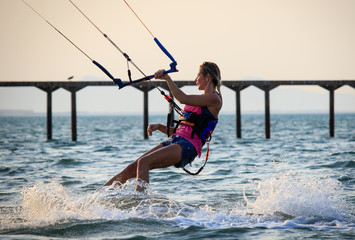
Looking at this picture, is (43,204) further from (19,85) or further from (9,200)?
(19,85)

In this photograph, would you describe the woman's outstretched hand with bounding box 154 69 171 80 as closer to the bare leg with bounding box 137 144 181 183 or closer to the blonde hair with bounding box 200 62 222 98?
the blonde hair with bounding box 200 62 222 98

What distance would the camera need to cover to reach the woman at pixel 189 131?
6.10 meters

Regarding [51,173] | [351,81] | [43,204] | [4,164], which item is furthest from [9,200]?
[351,81]

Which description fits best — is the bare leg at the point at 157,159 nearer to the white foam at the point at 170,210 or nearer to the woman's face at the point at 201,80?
the white foam at the point at 170,210

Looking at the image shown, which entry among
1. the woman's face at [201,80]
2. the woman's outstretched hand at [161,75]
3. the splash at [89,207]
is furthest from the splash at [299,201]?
the woman's outstretched hand at [161,75]

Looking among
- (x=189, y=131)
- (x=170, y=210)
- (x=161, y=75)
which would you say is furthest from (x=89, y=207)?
(x=161, y=75)

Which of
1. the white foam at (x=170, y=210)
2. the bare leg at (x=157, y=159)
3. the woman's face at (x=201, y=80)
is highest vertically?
the woman's face at (x=201, y=80)

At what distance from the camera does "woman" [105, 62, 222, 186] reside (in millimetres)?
6102

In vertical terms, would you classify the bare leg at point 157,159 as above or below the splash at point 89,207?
above

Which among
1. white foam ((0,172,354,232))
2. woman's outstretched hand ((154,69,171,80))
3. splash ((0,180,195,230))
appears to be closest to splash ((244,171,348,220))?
white foam ((0,172,354,232))

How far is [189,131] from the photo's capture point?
630cm

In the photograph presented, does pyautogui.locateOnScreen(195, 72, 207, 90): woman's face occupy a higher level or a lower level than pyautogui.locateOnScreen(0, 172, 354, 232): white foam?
higher

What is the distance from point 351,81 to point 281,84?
350 centimetres

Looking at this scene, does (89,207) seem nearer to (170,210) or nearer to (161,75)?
(170,210)
